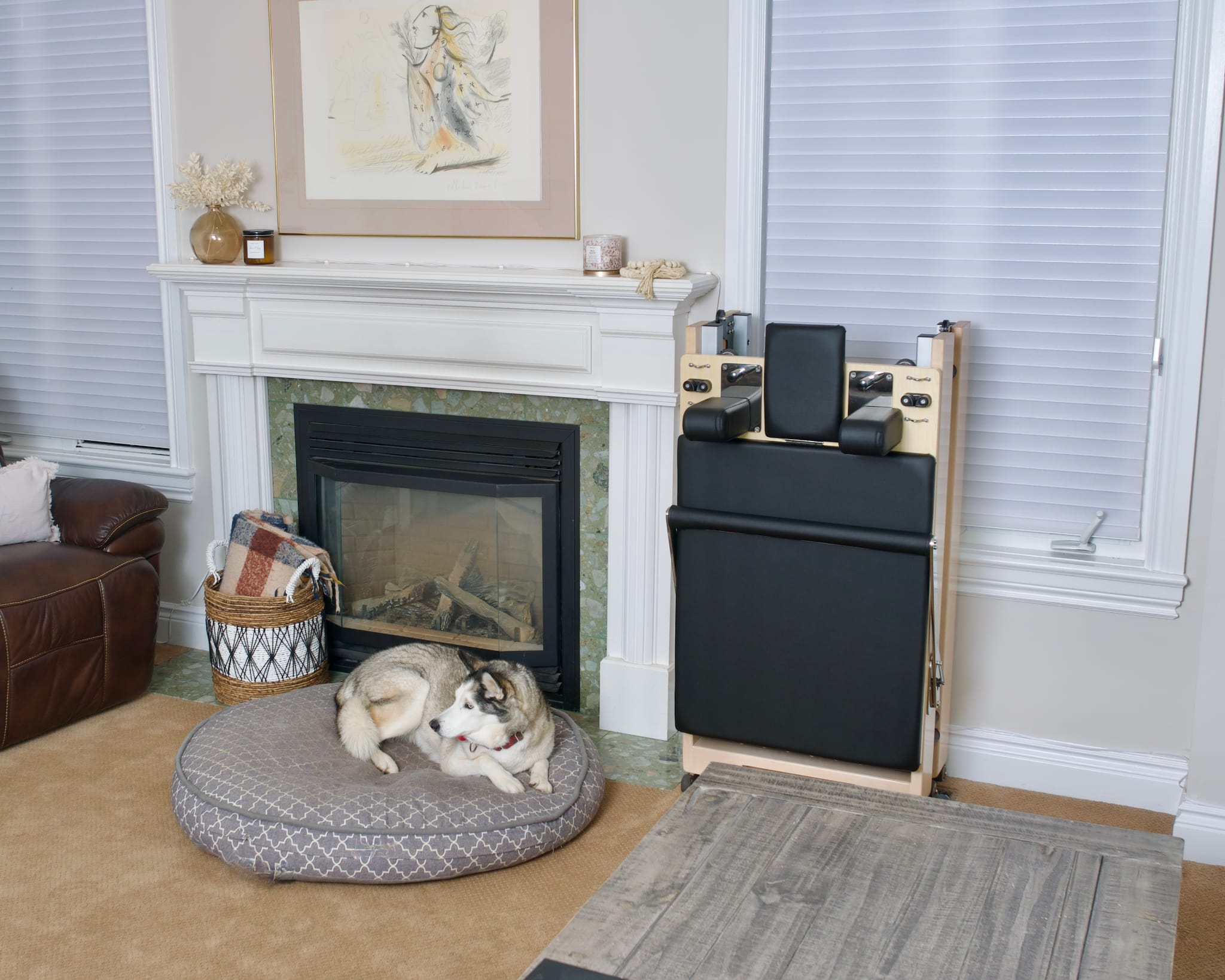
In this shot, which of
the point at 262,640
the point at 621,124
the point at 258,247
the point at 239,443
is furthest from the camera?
the point at 239,443

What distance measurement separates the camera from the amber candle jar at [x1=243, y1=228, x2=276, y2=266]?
334 centimetres

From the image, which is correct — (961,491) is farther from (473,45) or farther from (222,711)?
(222,711)

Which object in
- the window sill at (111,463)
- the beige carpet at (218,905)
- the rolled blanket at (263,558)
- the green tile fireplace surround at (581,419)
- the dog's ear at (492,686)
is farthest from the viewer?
the window sill at (111,463)

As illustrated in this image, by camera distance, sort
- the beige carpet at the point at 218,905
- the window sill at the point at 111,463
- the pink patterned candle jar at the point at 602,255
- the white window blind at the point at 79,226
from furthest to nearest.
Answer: the window sill at the point at 111,463, the white window blind at the point at 79,226, the pink patterned candle jar at the point at 602,255, the beige carpet at the point at 218,905

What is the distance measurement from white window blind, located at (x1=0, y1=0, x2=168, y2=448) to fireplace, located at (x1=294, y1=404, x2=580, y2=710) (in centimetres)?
71

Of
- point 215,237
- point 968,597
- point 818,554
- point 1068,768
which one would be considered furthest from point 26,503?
point 1068,768

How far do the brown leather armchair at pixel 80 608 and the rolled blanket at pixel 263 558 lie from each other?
0.25 m

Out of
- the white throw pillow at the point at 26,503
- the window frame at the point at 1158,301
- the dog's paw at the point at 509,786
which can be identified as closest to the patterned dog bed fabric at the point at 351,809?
the dog's paw at the point at 509,786

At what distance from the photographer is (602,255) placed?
9.62ft

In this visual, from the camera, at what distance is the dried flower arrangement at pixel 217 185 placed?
3.34 metres

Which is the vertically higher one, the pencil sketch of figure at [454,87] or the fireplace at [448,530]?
the pencil sketch of figure at [454,87]

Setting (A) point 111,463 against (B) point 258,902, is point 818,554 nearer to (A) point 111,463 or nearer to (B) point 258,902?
(B) point 258,902

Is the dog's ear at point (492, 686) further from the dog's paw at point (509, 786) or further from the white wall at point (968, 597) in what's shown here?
the white wall at point (968, 597)

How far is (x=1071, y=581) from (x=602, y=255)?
54.2 inches
